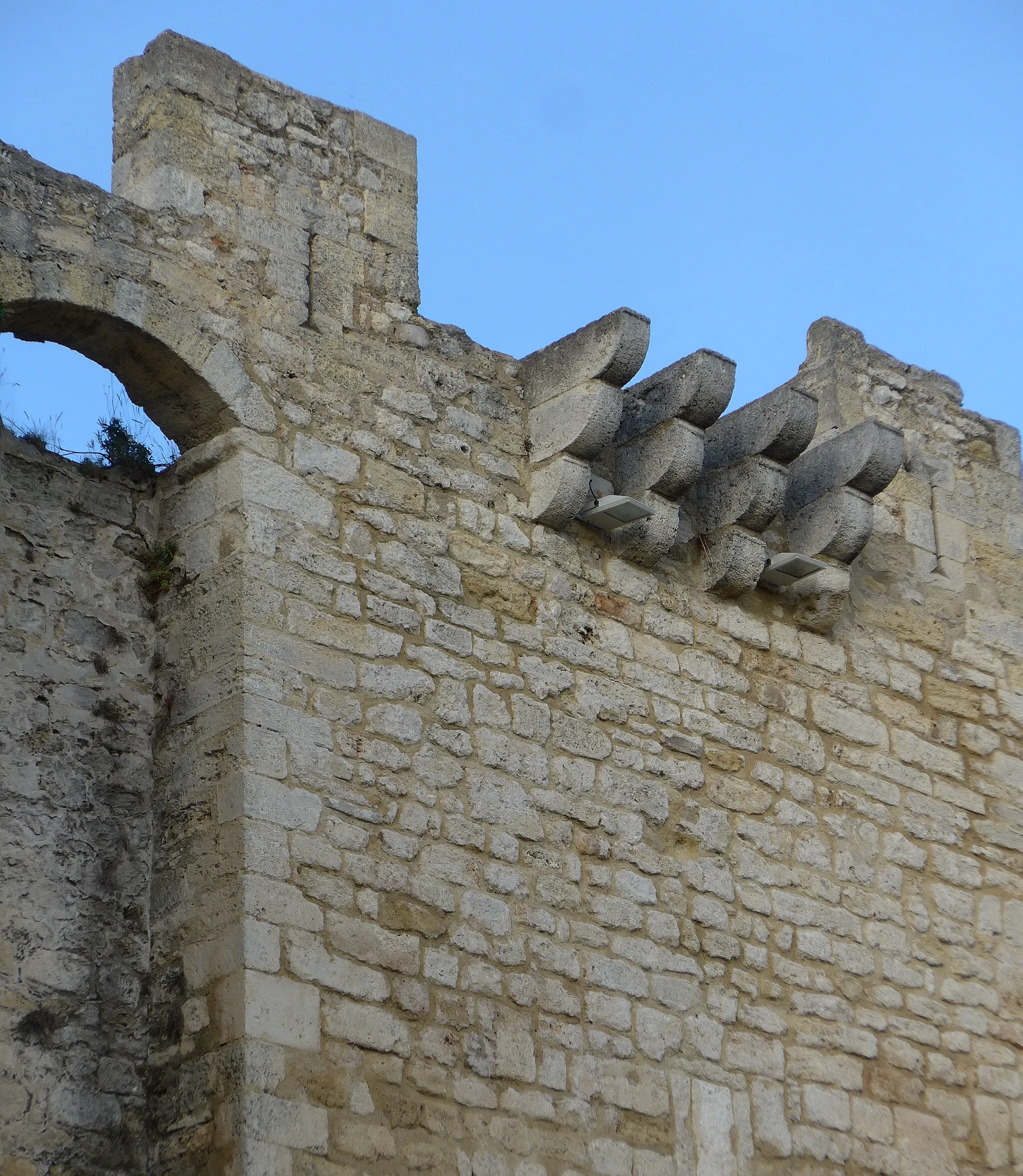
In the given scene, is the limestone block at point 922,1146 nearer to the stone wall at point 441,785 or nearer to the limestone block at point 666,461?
the stone wall at point 441,785

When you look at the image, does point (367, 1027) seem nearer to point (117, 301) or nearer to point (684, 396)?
point (117, 301)

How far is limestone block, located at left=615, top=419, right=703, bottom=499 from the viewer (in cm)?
648

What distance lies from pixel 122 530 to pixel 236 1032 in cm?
162

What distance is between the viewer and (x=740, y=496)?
680 centimetres

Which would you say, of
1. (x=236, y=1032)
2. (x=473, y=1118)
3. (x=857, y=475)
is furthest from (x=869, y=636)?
(x=236, y=1032)

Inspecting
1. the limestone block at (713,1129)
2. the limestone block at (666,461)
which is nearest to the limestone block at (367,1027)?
the limestone block at (713,1129)

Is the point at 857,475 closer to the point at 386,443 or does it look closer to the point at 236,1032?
the point at 386,443

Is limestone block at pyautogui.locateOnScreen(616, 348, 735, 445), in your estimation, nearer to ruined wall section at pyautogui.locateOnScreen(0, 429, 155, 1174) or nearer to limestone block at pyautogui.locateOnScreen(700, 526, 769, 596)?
limestone block at pyautogui.locateOnScreen(700, 526, 769, 596)

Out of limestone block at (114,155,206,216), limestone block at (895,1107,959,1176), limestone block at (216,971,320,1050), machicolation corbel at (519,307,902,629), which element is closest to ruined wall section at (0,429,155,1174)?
limestone block at (216,971,320,1050)

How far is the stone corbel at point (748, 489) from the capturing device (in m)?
6.74

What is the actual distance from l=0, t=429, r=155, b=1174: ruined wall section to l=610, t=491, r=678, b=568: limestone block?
1.65m

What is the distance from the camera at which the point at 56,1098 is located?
16.0 ft

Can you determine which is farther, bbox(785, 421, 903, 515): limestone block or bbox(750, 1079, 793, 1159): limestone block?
bbox(785, 421, 903, 515): limestone block

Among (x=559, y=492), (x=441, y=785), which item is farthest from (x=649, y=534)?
(x=441, y=785)
